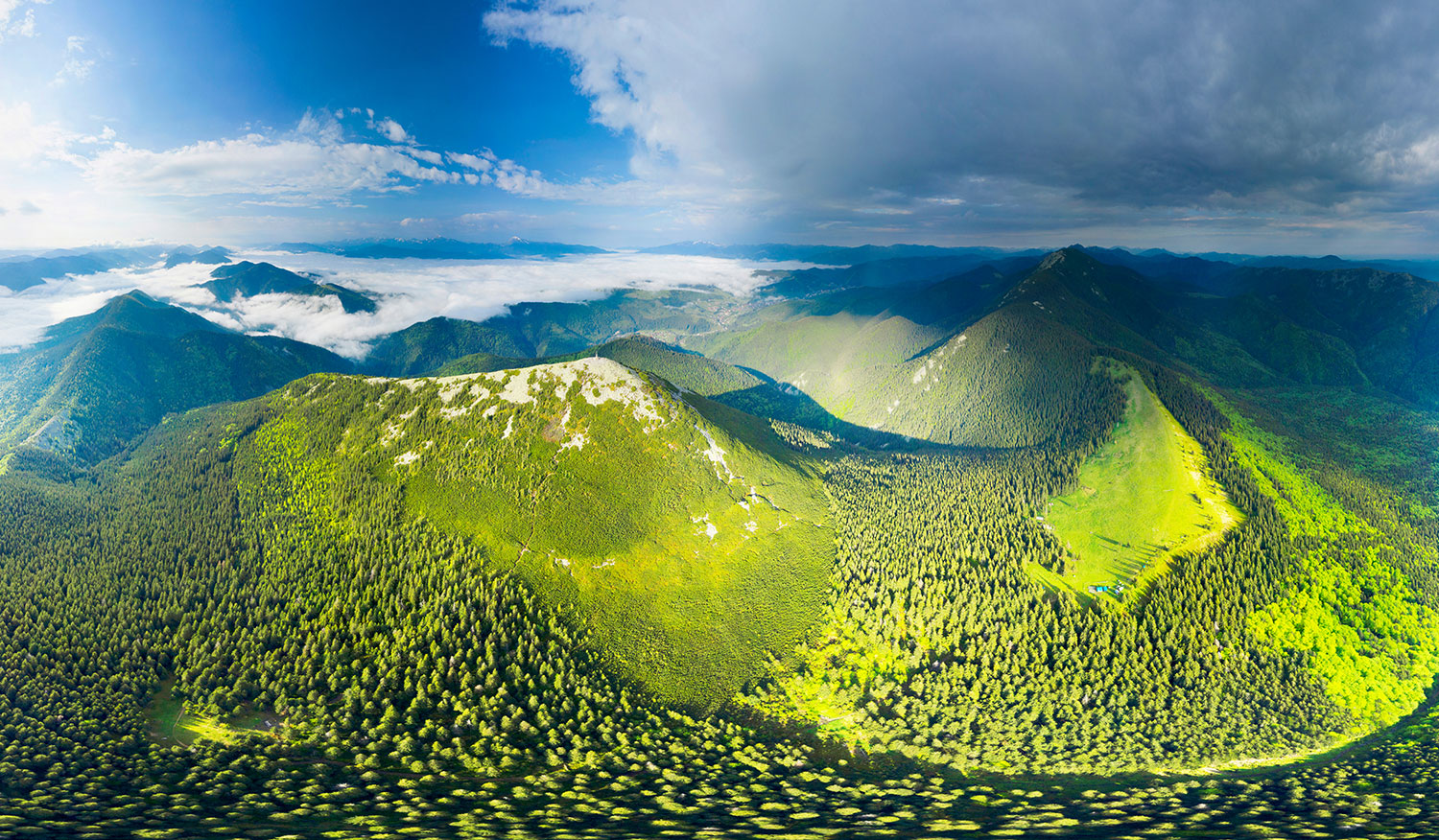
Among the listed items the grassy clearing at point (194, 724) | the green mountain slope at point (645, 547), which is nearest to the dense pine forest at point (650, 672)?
the grassy clearing at point (194, 724)

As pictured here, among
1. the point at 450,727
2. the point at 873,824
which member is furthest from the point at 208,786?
the point at 873,824

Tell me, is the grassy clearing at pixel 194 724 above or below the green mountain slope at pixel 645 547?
below

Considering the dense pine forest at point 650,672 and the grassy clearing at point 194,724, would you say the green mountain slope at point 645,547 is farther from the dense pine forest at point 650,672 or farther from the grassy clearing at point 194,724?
the grassy clearing at point 194,724

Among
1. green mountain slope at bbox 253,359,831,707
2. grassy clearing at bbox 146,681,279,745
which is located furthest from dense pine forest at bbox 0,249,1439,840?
green mountain slope at bbox 253,359,831,707

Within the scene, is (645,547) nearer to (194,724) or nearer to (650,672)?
(650,672)

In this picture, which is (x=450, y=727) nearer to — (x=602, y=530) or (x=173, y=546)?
(x=602, y=530)

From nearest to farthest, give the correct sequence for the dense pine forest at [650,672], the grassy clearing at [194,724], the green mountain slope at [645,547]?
the dense pine forest at [650,672] < the grassy clearing at [194,724] < the green mountain slope at [645,547]

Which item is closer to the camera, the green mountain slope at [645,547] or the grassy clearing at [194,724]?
the grassy clearing at [194,724]

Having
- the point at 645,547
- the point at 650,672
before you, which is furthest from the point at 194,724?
the point at 645,547

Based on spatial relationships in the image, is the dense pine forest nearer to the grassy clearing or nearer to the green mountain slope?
the grassy clearing
